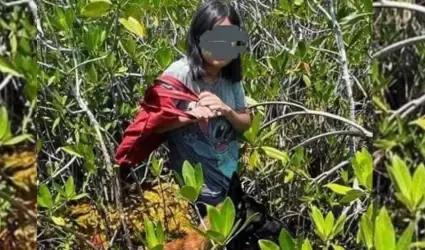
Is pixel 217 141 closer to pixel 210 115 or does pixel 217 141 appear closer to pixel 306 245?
pixel 210 115

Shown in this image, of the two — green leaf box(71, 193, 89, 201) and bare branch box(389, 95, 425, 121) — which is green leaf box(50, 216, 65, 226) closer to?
green leaf box(71, 193, 89, 201)

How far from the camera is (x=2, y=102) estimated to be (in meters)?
1.37

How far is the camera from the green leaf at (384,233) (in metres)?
0.90

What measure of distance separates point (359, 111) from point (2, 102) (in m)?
0.67

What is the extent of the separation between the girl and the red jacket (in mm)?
11

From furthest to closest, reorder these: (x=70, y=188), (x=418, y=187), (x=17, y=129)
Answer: (x=17, y=129), (x=70, y=188), (x=418, y=187)

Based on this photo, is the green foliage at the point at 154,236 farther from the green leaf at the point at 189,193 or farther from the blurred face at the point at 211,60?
the blurred face at the point at 211,60

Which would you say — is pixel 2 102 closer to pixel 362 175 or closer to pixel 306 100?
pixel 306 100

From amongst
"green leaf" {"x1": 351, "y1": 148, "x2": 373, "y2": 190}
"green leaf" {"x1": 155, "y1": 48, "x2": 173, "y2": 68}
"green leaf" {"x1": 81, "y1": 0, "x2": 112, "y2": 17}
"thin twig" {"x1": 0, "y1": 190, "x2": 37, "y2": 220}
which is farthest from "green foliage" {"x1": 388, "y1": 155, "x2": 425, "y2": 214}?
"thin twig" {"x1": 0, "y1": 190, "x2": 37, "y2": 220}

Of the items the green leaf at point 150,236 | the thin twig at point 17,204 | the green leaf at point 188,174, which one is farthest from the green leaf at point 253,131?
the thin twig at point 17,204

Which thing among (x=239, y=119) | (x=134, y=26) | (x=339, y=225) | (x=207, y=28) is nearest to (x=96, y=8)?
(x=134, y=26)

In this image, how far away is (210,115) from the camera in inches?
45.2

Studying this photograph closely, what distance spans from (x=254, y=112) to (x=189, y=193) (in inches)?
7.2

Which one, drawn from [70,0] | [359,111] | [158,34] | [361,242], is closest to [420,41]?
[359,111]
